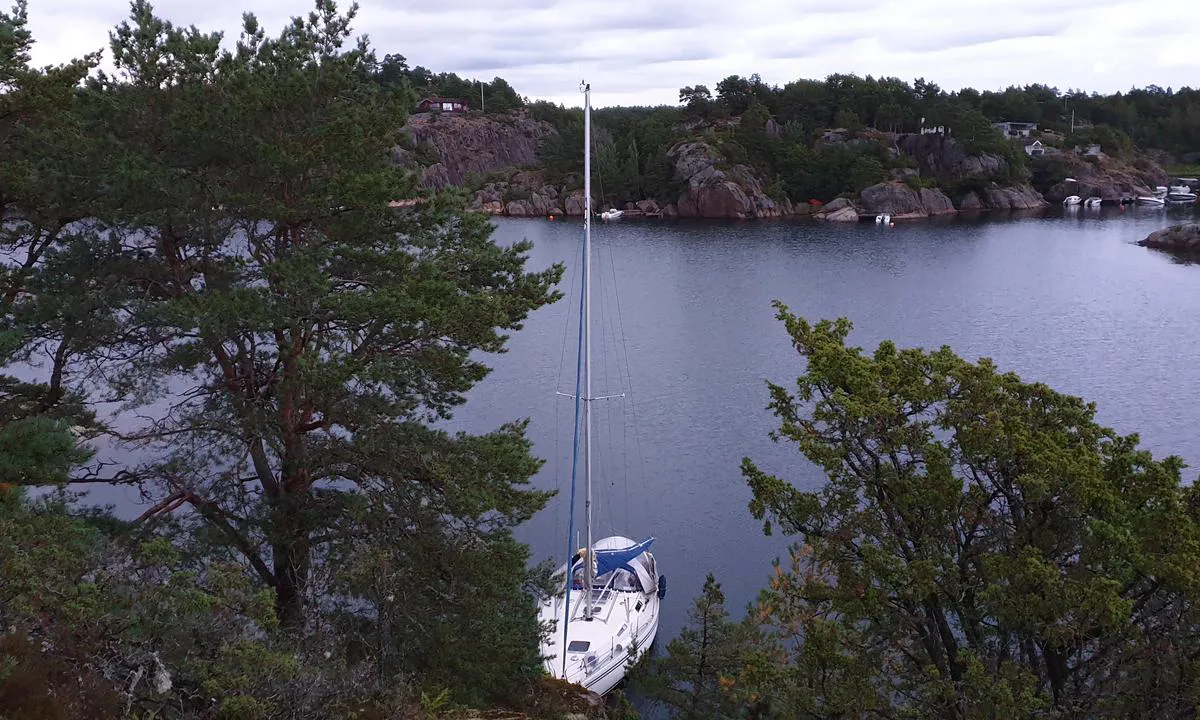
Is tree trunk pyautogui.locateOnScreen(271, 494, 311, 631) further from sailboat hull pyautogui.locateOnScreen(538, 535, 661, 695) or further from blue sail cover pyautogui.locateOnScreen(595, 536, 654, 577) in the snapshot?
blue sail cover pyautogui.locateOnScreen(595, 536, 654, 577)

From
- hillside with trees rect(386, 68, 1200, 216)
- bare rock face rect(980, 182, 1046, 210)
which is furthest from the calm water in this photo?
bare rock face rect(980, 182, 1046, 210)

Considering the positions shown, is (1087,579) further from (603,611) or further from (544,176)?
(544,176)

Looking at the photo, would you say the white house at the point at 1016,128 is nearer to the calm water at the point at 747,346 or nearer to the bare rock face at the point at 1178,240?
the calm water at the point at 747,346

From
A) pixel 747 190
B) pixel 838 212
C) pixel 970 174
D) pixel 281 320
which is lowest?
pixel 838 212

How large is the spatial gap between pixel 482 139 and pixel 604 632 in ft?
313

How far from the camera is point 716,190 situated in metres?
83.7

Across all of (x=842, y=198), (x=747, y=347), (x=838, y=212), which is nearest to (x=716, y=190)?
(x=838, y=212)

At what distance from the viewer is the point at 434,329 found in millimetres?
12000

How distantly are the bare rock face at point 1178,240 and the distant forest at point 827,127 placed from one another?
2445 centimetres

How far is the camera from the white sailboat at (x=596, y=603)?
1641cm

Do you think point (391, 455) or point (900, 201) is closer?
point (391, 455)

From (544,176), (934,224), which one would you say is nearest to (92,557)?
(934,224)

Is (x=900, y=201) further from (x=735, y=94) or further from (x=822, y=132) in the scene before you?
(x=735, y=94)

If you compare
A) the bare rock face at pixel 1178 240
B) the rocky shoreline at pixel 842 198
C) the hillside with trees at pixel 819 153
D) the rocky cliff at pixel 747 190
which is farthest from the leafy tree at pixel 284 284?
the hillside with trees at pixel 819 153
